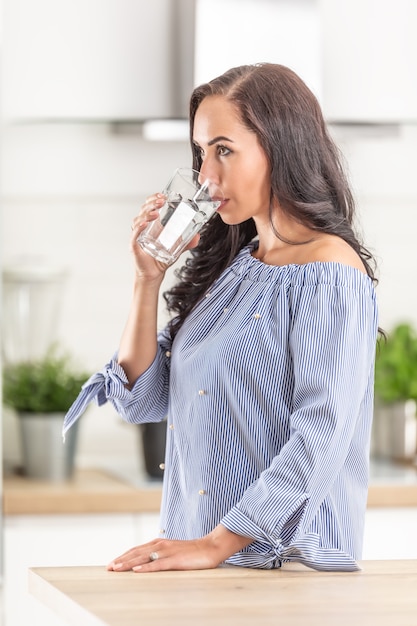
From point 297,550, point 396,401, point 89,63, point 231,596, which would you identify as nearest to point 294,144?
point 297,550

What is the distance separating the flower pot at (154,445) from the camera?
2646mm

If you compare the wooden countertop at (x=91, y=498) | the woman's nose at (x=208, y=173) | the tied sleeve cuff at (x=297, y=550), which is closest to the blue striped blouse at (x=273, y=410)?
the tied sleeve cuff at (x=297, y=550)

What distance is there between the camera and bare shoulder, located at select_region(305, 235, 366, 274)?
138 cm

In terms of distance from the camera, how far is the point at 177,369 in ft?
5.01

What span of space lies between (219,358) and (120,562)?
0.32 meters

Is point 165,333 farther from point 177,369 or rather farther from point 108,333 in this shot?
point 108,333

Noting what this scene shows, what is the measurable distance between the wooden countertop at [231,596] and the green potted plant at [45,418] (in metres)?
1.47

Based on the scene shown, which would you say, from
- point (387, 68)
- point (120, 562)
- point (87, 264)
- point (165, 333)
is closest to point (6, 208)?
point (87, 264)

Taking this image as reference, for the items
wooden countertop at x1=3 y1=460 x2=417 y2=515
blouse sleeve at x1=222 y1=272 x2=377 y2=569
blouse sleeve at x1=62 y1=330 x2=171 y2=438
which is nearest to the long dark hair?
blouse sleeve at x1=222 y1=272 x2=377 y2=569

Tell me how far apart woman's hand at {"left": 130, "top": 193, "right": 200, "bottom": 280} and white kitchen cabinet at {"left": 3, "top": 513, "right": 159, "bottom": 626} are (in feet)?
3.51

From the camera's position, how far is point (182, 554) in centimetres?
124

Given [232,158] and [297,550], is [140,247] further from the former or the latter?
[297,550]

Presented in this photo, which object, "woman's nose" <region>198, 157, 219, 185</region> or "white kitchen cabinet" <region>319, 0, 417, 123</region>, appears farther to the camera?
"white kitchen cabinet" <region>319, 0, 417, 123</region>

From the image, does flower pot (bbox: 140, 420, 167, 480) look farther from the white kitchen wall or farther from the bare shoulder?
the bare shoulder
